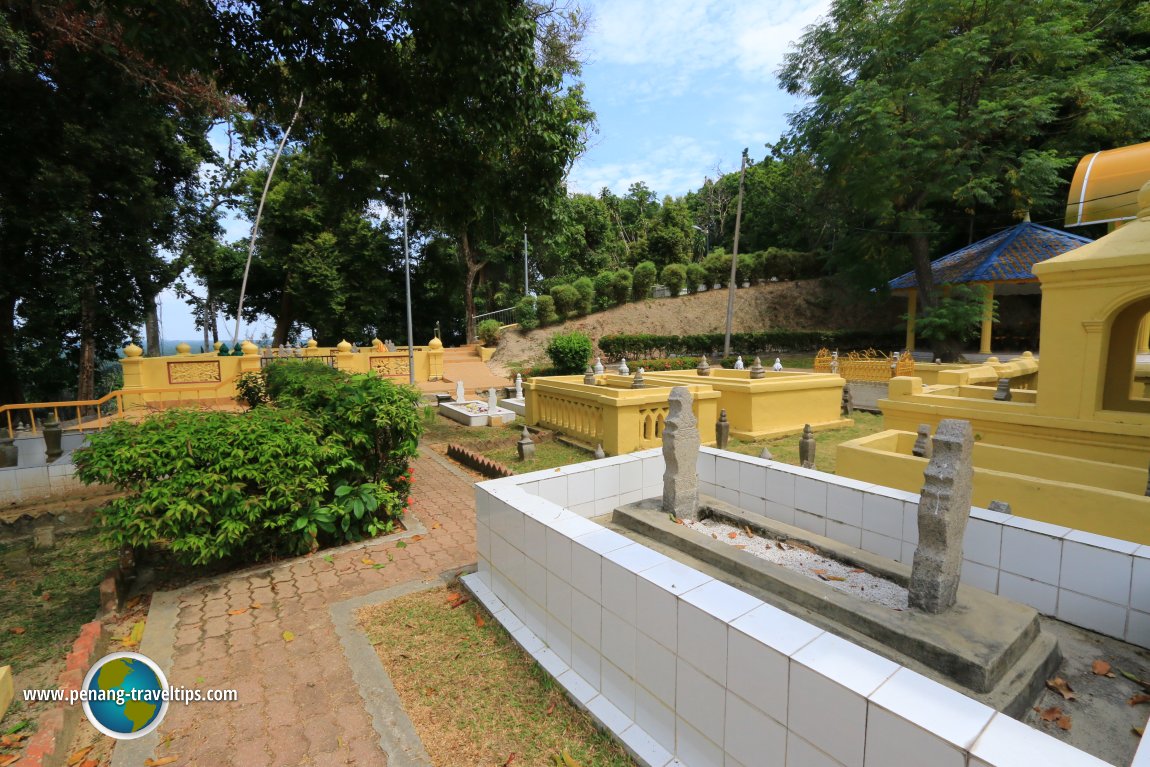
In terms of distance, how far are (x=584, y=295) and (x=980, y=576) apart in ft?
96.6

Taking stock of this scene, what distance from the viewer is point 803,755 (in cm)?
204

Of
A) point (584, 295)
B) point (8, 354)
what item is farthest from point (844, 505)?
point (584, 295)

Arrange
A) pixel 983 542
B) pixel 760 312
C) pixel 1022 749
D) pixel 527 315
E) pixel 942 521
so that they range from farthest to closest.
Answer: pixel 760 312 < pixel 527 315 < pixel 983 542 < pixel 942 521 < pixel 1022 749

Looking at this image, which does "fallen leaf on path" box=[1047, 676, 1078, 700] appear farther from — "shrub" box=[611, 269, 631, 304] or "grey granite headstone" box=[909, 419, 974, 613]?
"shrub" box=[611, 269, 631, 304]

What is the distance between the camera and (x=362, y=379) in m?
6.23

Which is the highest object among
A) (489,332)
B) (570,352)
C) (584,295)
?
(584,295)

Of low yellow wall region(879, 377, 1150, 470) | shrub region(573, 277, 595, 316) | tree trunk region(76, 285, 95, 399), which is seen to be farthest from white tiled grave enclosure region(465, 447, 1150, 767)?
shrub region(573, 277, 595, 316)

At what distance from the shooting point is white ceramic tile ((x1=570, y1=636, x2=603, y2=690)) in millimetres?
3193

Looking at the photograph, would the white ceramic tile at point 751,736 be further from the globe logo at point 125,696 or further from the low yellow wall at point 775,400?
the low yellow wall at point 775,400

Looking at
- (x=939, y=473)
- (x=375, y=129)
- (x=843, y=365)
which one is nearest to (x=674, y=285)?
(x=843, y=365)

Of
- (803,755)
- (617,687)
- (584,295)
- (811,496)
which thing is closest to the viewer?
(803,755)

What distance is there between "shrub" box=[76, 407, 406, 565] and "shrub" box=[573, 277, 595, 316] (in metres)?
27.1

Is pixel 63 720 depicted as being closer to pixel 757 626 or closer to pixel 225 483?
pixel 225 483

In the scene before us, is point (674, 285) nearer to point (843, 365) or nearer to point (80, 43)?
point (843, 365)
